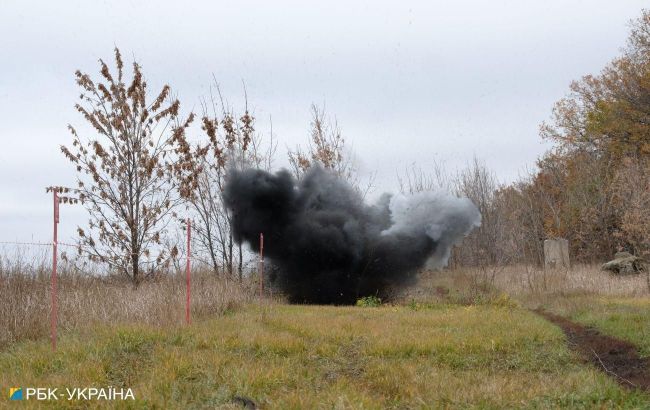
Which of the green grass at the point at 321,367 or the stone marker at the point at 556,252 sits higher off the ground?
the stone marker at the point at 556,252

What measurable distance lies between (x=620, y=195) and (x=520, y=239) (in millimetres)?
5966

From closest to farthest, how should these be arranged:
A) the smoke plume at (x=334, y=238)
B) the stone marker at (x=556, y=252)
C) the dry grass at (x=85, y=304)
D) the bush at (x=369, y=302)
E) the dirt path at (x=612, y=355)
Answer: the dirt path at (x=612, y=355) < the dry grass at (x=85, y=304) < the bush at (x=369, y=302) < the smoke plume at (x=334, y=238) < the stone marker at (x=556, y=252)

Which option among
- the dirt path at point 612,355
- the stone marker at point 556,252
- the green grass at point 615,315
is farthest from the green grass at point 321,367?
the stone marker at point 556,252

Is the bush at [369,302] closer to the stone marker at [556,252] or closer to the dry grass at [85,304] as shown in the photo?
the dry grass at [85,304]

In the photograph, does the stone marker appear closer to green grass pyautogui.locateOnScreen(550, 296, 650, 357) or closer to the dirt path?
green grass pyautogui.locateOnScreen(550, 296, 650, 357)

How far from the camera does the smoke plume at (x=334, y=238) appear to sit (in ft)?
79.2

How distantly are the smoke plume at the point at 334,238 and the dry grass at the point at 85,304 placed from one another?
8450mm

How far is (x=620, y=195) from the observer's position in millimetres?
33906

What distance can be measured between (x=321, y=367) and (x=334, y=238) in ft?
51.8

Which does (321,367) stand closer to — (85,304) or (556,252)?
(85,304)

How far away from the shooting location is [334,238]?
24.5 meters

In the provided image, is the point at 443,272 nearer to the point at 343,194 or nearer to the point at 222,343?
the point at 343,194

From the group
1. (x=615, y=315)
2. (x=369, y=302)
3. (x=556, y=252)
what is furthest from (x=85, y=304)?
(x=556, y=252)

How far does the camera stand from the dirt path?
8383mm
